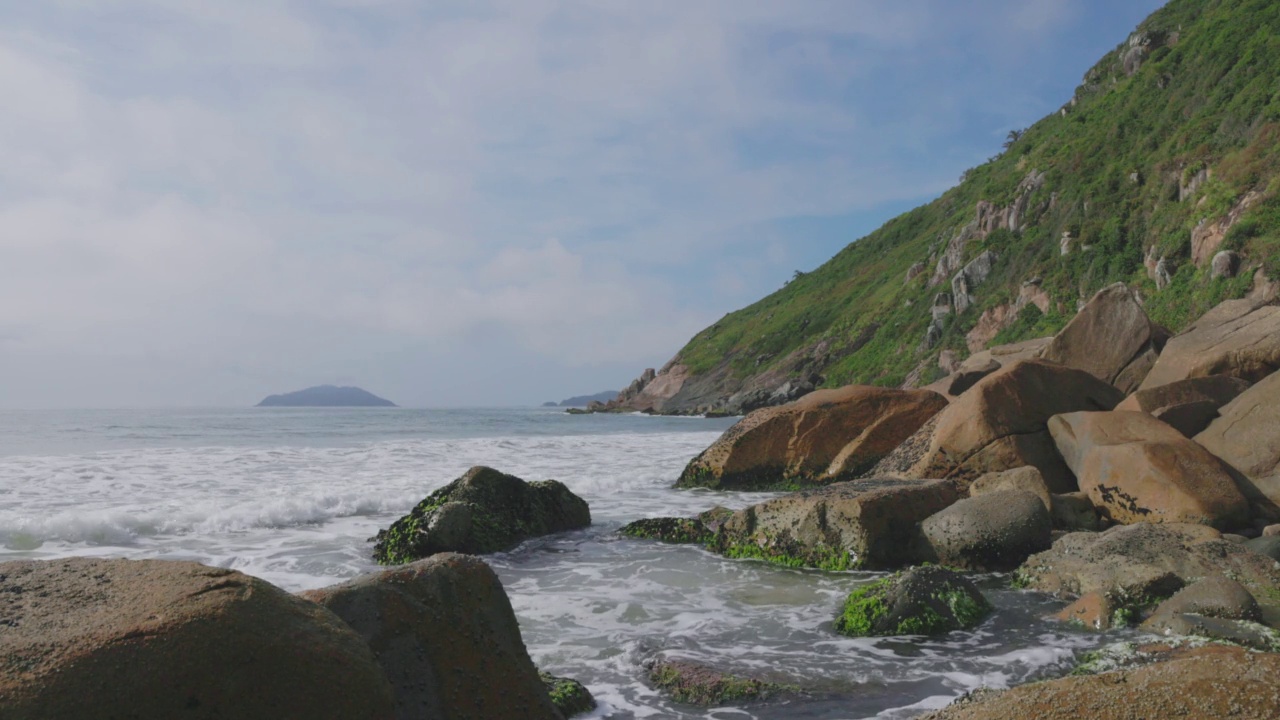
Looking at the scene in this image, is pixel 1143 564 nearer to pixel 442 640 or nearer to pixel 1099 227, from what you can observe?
pixel 442 640

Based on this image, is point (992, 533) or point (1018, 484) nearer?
point (992, 533)

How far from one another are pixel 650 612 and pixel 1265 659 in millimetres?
4947

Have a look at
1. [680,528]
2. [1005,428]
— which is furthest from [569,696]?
[1005,428]

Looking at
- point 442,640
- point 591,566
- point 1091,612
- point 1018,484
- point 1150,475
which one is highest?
point 1150,475

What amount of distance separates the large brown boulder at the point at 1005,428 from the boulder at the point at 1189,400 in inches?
40.3

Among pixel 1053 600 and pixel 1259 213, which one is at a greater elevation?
pixel 1259 213

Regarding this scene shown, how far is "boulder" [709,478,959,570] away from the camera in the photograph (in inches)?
368

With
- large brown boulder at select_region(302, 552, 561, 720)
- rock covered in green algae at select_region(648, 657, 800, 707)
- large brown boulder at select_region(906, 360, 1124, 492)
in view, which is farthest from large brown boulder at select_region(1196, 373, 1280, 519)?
large brown boulder at select_region(302, 552, 561, 720)

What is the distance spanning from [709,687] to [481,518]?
5.88m

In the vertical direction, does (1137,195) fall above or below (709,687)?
above

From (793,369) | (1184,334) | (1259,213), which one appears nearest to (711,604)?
(1184,334)

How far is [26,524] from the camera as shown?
37.4 ft

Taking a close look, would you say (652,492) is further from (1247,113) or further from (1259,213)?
(1247,113)

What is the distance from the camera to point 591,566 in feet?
31.8
